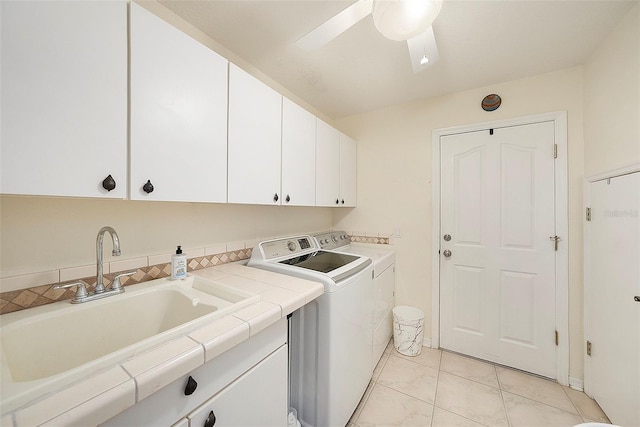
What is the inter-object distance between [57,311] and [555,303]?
2.98 metres

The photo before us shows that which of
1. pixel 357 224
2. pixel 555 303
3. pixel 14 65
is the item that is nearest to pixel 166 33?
pixel 14 65

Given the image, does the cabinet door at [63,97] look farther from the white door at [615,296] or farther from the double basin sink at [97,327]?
the white door at [615,296]

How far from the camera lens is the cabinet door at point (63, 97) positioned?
2.08 feet

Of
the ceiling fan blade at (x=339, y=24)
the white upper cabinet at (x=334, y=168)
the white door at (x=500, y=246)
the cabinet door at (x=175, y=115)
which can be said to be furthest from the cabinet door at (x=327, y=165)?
the white door at (x=500, y=246)

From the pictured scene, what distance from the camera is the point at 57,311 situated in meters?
0.84

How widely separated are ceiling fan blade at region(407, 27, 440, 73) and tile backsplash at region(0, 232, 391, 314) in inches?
63.8

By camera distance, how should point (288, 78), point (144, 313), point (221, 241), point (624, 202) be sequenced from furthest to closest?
point (288, 78), point (221, 241), point (624, 202), point (144, 313)

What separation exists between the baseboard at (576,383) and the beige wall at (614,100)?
152 cm

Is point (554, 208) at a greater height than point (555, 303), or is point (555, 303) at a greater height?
point (554, 208)

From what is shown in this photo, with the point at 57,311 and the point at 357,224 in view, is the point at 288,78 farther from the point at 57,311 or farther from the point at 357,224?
the point at 57,311

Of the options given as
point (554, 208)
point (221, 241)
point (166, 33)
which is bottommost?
point (221, 241)

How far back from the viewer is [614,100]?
135cm

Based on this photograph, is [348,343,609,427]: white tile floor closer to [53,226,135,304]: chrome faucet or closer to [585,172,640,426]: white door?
[585,172,640,426]: white door

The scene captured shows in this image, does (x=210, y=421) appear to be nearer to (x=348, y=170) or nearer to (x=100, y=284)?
(x=100, y=284)
